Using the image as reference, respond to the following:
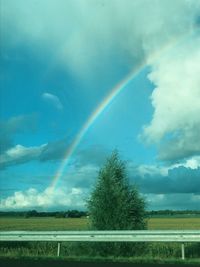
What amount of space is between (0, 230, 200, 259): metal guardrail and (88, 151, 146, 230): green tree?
8.50ft

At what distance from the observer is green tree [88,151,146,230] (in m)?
23.6

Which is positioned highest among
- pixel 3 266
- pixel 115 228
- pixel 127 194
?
pixel 127 194

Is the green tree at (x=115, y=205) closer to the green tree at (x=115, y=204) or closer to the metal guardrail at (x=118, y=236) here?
the green tree at (x=115, y=204)

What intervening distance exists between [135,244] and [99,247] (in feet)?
4.98

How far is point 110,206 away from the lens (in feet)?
78.6

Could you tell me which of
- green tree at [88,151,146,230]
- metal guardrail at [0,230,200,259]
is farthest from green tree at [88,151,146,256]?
metal guardrail at [0,230,200,259]

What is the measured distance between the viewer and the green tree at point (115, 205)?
23562mm

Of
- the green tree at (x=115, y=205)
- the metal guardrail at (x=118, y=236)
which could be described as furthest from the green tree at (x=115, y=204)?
the metal guardrail at (x=118, y=236)

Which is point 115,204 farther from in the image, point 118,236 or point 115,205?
point 118,236

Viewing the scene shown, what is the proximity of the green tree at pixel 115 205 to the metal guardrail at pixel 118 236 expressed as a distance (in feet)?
8.50

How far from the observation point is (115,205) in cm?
2398

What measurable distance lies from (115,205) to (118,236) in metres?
3.99

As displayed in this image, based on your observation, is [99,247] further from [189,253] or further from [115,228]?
[189,253]

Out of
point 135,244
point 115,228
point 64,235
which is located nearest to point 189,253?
point 135,244
